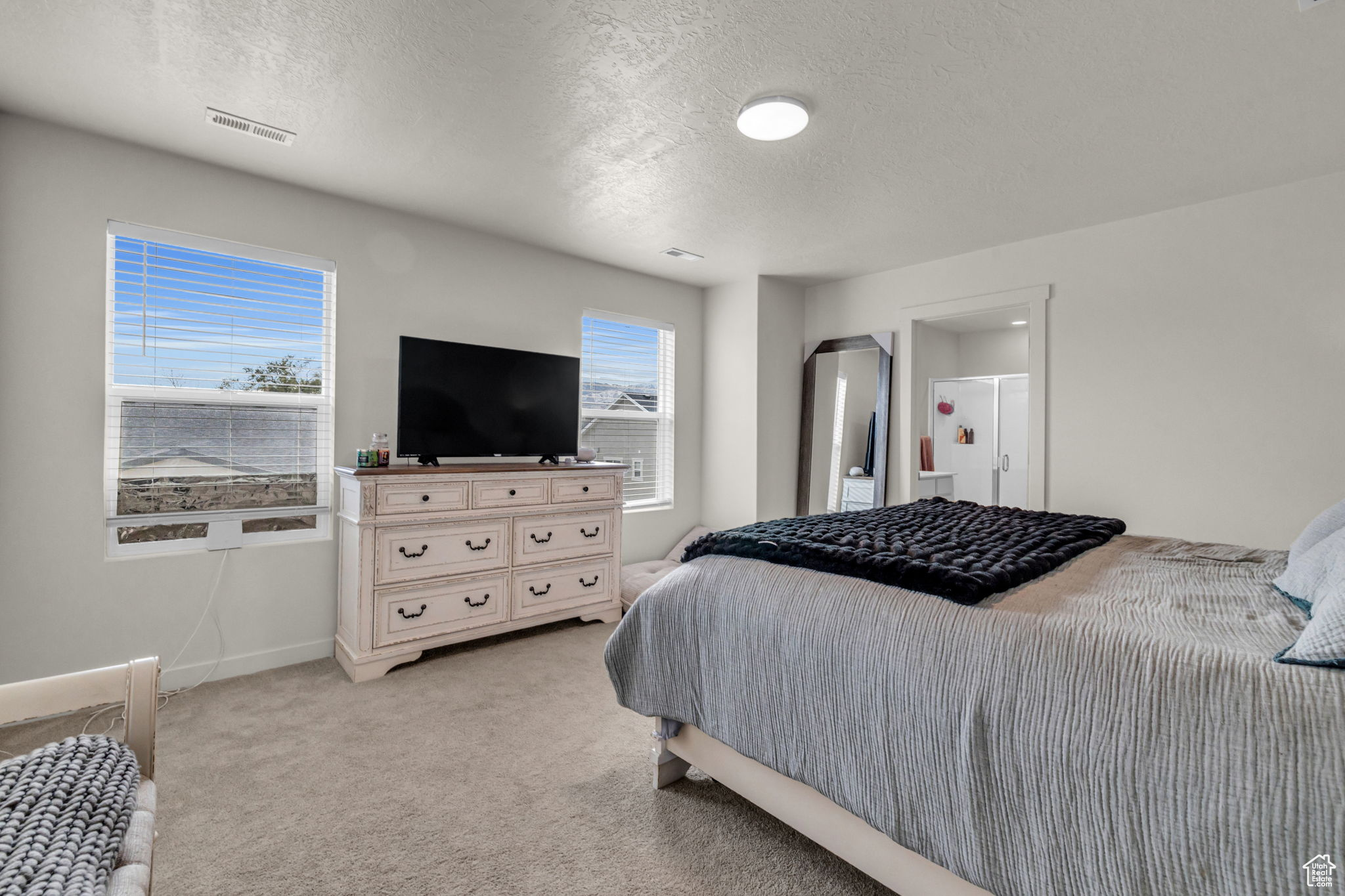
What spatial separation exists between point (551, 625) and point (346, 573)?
1212 mm

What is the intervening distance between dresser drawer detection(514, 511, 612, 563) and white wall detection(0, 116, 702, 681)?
0.99 meters

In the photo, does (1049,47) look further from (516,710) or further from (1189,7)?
(516,710)

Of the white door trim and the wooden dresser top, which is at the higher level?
the white door trim

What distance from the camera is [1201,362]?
3125 mm

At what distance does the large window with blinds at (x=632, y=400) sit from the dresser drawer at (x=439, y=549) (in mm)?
1289

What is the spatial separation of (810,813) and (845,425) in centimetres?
358

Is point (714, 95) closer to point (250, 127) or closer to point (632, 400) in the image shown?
point (250, 127)

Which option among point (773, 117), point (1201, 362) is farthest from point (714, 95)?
point (1201, 362)

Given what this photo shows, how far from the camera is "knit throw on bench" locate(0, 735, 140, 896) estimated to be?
2.58ft

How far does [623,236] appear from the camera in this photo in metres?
3.77

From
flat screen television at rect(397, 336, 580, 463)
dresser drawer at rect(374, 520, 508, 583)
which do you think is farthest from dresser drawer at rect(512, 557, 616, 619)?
flat screen television at rect(397, 336, 580, 463)

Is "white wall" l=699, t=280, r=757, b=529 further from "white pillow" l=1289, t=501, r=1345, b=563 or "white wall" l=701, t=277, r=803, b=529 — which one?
"white pillow" l=1289, t=501, r=1345, b=563

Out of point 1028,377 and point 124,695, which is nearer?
point 124,695

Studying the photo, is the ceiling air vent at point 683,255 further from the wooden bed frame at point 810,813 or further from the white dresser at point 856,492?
the wooden bed frame at point 810,813
